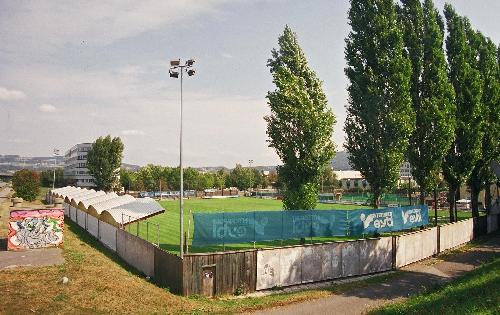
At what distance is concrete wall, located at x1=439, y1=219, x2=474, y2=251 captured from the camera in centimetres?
3156

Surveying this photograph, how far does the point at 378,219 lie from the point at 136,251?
1761 cm

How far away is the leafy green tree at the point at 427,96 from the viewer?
3638 cm

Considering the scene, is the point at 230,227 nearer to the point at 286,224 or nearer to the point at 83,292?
the point at 286,224

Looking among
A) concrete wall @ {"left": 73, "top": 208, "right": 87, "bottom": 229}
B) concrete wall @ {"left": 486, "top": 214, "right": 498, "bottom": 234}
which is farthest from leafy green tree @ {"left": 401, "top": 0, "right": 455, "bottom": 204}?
concrete wall @ {"left": 73, "top": 208, "right": 87, "bottom": 229}

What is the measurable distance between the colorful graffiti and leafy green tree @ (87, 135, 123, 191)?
60.7 metres

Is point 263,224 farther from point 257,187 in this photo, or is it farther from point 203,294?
point 257,187

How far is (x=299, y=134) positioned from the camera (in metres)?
30.5

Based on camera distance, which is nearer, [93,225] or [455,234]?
[455,234]

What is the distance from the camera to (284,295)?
2097cm

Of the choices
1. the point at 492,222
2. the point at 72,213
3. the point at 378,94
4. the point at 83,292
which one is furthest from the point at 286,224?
the point at 72,213

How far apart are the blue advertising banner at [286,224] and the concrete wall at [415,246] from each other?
7.23 ft

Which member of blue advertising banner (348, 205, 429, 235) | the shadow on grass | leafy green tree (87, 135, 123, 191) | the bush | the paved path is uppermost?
leafy green tree (87, 135, 123, 191)

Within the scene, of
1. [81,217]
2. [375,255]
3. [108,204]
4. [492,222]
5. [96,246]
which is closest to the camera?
[375,255]

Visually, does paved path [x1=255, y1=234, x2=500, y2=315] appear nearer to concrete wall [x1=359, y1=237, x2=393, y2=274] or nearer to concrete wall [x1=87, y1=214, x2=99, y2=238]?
concrete wall [x1=359, y1=237, x2=393, y2=274]
